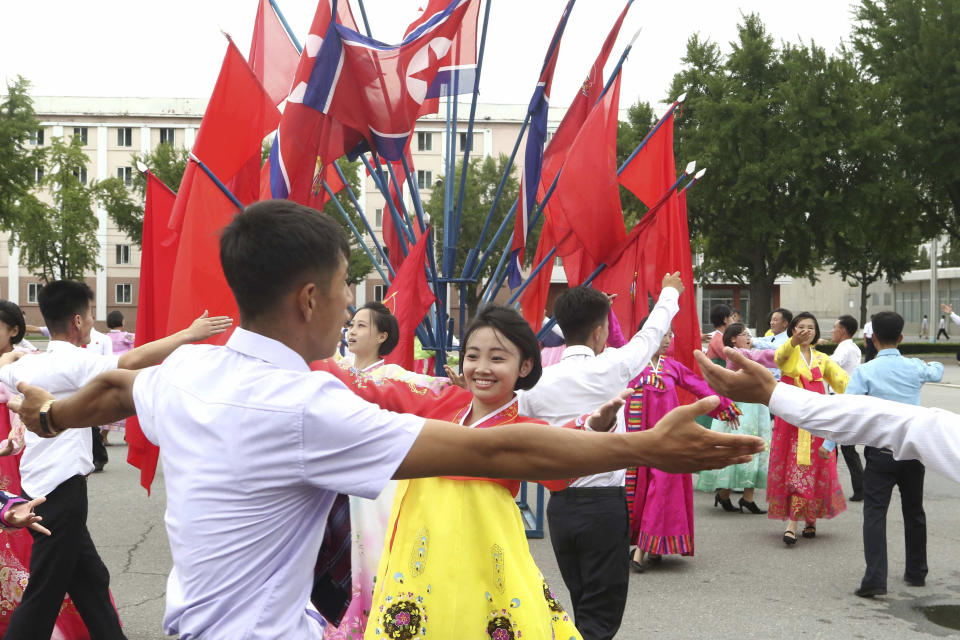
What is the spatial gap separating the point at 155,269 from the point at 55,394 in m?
2.29

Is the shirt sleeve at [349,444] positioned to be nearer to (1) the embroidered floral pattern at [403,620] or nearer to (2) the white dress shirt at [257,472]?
(2) the white dress shirt at [257,472]

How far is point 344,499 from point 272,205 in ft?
6.34

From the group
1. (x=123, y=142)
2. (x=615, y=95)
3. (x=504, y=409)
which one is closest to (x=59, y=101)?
(x=123, y=142)

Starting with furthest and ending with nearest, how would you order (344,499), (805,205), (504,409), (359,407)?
Answer: (805,205)
(344,499)
(504,409)
(359,407)

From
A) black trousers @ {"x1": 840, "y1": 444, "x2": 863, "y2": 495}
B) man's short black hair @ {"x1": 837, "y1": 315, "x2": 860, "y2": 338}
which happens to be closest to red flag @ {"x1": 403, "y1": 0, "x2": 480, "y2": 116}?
man's short black hair @ {"x1": 837, "y1": 315, "x2": 860, "y2": 338}

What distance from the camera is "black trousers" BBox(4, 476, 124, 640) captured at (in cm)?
416

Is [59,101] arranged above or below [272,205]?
above

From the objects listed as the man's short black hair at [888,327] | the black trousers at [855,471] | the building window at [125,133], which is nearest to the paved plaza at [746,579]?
the black trousers at [855,471]

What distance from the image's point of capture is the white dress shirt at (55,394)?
3912 millimetres

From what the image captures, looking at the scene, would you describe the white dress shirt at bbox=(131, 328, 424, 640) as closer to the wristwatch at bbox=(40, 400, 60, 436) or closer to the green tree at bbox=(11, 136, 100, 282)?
the wristwatch at bbox=(40, 400, 60, 436)

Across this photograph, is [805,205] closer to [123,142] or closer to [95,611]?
[95,611]

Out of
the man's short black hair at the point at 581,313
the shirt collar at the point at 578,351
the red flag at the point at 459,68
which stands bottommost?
the shirt collar at the point at 578,351

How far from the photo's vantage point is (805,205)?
92.3ft

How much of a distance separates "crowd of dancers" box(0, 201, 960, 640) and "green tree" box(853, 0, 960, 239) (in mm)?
24211
